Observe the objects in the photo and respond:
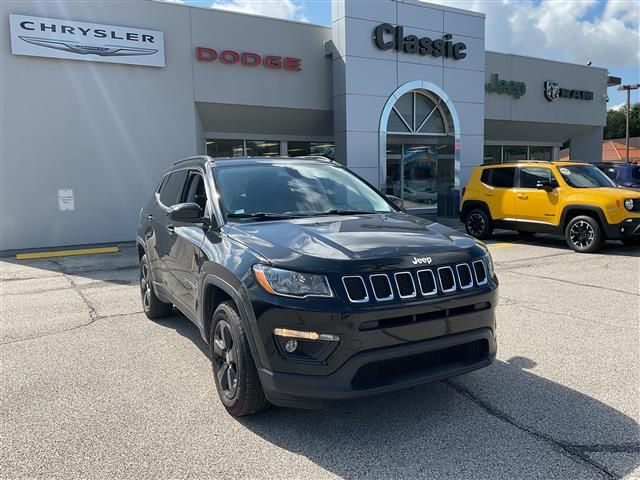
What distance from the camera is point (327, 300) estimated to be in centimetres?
279

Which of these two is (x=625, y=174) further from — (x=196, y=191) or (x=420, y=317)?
(x=420, y=317)

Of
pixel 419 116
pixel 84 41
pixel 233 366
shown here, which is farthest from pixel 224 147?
pixel 233 366

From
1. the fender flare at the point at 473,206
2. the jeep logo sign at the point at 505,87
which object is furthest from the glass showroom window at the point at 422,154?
the jeep logo sign at the point at 505,87

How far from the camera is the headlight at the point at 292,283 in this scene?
2826 millimetres

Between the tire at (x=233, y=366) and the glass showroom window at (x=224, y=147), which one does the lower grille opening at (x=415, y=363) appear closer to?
the tire at (x=233, y=366)

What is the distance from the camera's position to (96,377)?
165 inches

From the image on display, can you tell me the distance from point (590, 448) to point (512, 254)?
7.70 meters

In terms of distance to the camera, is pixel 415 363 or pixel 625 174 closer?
pixel 415 363

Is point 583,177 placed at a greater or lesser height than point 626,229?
greater

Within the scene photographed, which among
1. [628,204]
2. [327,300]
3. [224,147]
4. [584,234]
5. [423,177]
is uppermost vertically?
[224,147]

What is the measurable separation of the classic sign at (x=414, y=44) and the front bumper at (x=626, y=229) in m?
8.60

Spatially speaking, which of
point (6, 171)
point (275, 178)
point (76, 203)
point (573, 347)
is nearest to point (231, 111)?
point (76, 203)

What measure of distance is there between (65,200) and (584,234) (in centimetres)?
1207

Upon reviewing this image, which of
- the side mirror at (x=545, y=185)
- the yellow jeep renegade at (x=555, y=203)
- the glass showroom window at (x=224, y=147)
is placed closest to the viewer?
the yellow jeep renegade at (x=555, y=203)
